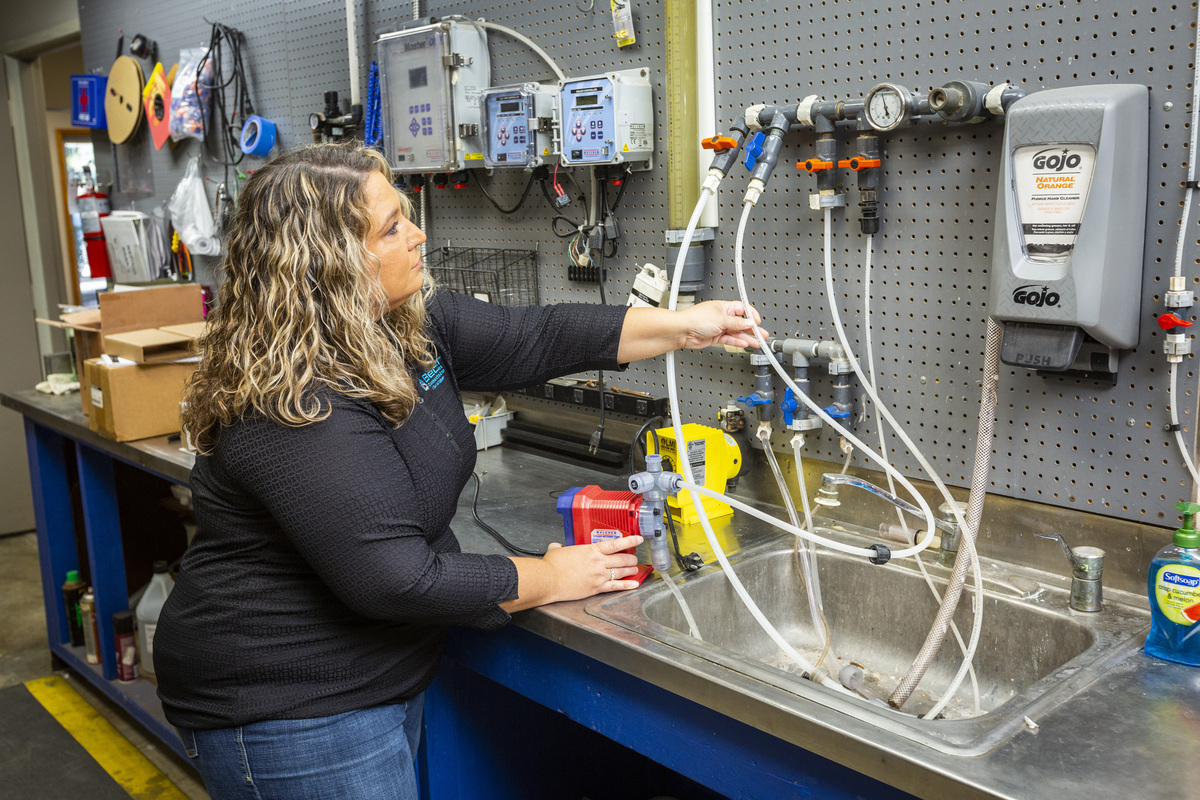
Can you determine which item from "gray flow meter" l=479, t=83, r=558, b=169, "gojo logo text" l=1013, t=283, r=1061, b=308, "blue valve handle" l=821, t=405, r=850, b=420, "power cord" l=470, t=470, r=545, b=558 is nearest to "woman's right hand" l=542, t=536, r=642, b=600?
"power cord" l=470, t=470, r=545, b=558

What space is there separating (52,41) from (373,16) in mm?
2526

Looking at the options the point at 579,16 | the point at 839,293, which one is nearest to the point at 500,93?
the point at 579,16

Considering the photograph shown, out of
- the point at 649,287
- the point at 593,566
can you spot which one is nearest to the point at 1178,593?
the point at 593,566

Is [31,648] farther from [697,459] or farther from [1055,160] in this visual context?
[1055,160]

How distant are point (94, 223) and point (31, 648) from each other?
1.70 metres

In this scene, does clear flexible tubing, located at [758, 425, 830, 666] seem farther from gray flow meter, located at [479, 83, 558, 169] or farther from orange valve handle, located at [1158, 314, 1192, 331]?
gray flow meter, located at [479, 83, 558, 169]

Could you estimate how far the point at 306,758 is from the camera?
139 centimetres

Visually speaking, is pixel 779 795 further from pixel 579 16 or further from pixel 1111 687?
pixel 579 16

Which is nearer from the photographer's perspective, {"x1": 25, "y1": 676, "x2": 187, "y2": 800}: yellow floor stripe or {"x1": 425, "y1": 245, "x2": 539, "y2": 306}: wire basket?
{"x1": 425, "y1": 245, "x2": 539, "y2": 306}: wire basket

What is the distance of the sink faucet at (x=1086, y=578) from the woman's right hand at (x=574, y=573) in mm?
642

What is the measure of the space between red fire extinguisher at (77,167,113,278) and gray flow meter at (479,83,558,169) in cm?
244

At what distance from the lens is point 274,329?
1.30 meters

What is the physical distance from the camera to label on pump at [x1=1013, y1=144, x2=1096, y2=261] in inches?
51.6

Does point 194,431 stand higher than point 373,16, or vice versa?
point 373,16
